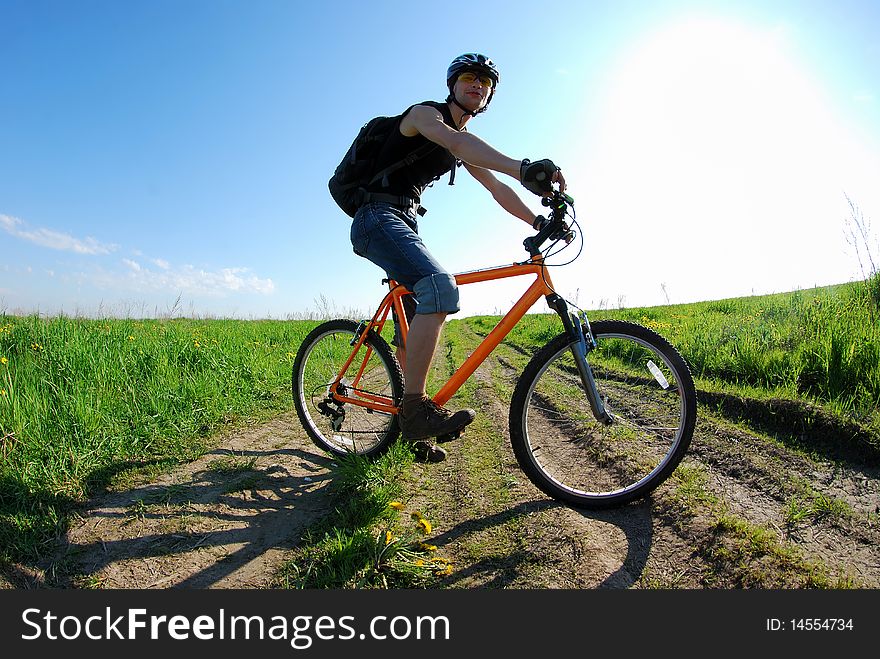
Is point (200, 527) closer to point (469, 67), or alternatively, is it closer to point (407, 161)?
point (407, 161)

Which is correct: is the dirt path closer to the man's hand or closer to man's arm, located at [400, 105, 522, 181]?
the man's hand

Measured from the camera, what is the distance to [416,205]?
11.3ft

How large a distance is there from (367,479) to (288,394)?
2.90 metres

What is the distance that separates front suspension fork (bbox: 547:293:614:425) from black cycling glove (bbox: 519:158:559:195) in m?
0.73

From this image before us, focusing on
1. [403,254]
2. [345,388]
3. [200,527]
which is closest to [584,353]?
[403,254]

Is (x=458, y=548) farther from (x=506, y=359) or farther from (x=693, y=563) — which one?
(x=506, y=359)

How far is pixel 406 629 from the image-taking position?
5.56 feet

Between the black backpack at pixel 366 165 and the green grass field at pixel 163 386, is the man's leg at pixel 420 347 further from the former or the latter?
the green grass field at pixel 163 386

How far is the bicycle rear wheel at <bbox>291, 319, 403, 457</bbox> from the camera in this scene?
11.6 feet

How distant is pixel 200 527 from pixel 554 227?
103 inches

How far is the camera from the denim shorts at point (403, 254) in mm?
2955

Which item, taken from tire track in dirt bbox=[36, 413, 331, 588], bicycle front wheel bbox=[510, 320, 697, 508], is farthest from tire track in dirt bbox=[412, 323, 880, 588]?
tire track in dirt bbox=[36, 413, 331, 588]

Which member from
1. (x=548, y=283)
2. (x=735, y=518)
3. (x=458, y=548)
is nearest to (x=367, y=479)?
(x=458, y=548)

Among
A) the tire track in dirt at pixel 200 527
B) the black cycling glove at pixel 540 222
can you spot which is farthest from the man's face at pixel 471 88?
the tire track in dirt at pixel 200 527
